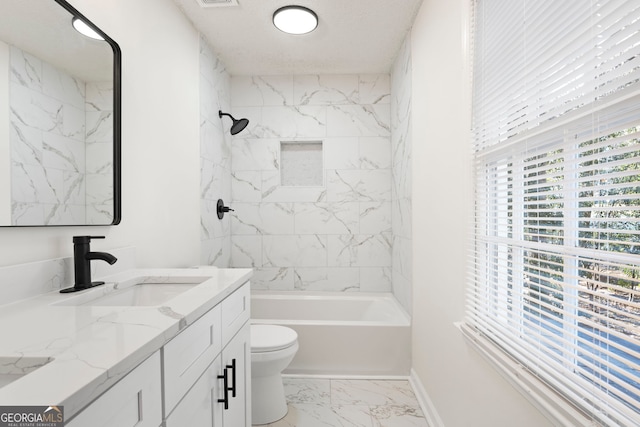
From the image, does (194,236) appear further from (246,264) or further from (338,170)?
(338,170)

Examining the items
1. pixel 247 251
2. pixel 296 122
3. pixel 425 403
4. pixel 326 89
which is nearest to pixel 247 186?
pixel 247 251

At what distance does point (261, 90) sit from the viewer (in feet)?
11.1

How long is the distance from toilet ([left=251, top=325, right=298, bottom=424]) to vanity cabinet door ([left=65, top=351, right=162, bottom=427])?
1.21 metres

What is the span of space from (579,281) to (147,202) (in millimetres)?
1884

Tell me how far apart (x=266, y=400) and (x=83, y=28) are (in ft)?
6.72

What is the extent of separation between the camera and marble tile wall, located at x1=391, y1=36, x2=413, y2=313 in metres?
2.60

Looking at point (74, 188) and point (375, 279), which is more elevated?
point (74, 188)

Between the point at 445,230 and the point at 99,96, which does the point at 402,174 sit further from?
the point at 99,96

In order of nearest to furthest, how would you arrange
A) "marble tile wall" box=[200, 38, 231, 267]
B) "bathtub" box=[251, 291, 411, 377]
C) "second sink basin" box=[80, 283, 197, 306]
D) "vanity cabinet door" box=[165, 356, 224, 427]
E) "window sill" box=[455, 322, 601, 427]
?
"window sill" box=[455, 322, 601, 427] < "vanity cabinet door" box=[165, 356, 224, 427] < "second sink basin" box=[80, 283, 197, 306] < "bathtub" box=[251, 291, 411, 377] < "marble tile wall" box=[200, 38, 231, 267]

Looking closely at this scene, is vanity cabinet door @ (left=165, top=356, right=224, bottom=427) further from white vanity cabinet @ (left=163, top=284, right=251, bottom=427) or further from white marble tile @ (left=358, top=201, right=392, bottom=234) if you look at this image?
white marble tile @ (left=358, top=201, right=392, bottom=234)

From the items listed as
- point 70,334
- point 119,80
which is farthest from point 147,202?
point 70,334

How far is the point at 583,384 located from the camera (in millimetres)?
810

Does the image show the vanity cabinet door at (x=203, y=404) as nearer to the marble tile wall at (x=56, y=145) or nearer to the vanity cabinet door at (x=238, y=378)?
the vanity cabinet door at (x=238, y=378)

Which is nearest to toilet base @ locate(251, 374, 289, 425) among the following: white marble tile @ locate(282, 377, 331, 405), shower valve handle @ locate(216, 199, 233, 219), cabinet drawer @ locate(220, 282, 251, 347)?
white marble tile @ locate(282, 377, 331, 405)
